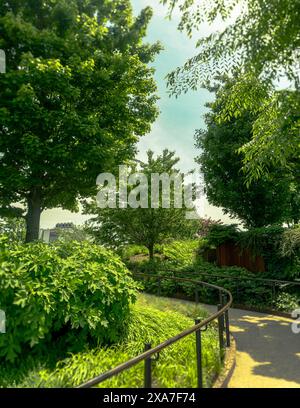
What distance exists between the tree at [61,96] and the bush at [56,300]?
736cm

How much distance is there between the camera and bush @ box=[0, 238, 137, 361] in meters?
5.07

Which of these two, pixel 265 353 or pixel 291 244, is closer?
pixel 265 353

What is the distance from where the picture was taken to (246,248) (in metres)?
16.5

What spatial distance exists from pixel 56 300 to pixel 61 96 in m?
9.88

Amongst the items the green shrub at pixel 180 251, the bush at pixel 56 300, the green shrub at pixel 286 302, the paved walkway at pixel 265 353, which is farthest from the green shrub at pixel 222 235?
the bush at pixel 56 300

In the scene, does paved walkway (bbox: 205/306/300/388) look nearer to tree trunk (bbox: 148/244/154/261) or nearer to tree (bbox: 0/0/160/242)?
tree (bbox: 0/0/160/242)

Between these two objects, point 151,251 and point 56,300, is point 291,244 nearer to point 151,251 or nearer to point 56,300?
point 151,251

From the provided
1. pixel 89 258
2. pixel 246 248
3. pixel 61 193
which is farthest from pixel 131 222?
pixel 89 258

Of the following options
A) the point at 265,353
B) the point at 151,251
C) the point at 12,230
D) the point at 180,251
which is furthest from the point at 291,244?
the point at 12,230

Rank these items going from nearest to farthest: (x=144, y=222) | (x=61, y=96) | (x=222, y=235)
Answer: (x=61, y=96)
(x=222, y=235)
(x=144, y=222)

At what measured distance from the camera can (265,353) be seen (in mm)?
7141

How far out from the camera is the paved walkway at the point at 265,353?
561 cm

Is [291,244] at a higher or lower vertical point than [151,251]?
higher
